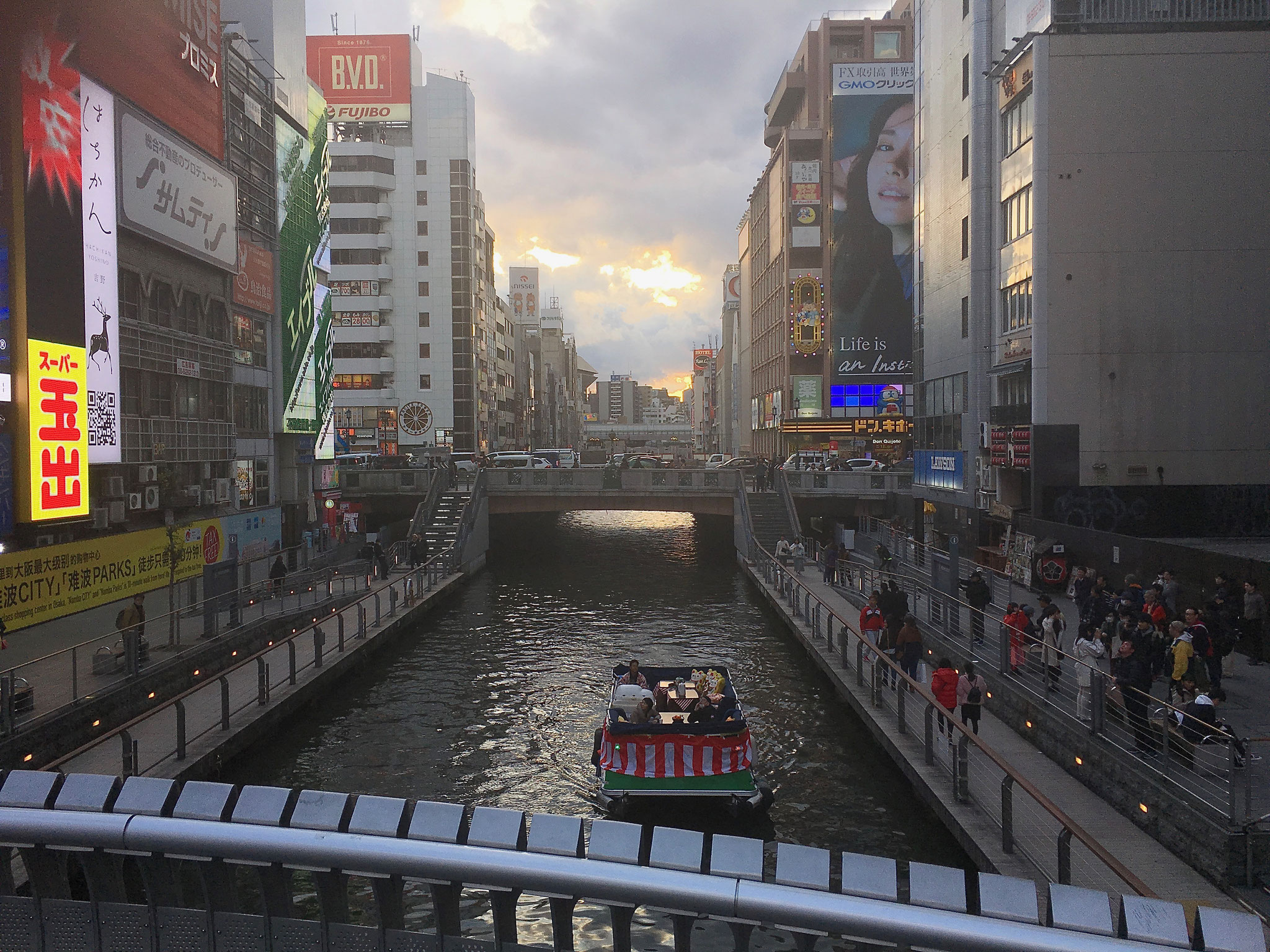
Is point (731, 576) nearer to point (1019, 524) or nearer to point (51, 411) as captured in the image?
point (1019, 524)

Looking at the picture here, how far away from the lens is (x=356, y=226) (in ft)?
299

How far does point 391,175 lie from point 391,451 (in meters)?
27.6

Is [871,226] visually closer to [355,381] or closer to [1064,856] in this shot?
[355,381]

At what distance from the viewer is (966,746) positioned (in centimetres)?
1413

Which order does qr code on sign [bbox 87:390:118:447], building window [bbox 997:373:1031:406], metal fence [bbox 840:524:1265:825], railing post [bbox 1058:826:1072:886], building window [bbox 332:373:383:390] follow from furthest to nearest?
building window [bbox 332:373:383:390] → building window [bbox 997:373:1031:406] → qr code on sign [bbox 87:390:118:447] → metal fence [bbox 840:524:1265:825] → railing post [bbox 1058:826:1072:886]

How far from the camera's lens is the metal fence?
438 inches

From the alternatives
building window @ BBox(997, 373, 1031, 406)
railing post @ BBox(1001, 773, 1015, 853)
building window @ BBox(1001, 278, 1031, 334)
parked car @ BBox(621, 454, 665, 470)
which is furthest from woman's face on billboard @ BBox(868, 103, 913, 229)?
railing post @ BBox(1001, 773, 1015, 853)

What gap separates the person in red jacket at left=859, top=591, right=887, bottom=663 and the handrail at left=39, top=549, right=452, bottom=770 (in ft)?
45.9

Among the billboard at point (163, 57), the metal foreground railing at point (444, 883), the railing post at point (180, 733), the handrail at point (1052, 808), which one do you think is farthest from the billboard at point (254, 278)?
the metal foreground railing at point (444, 883)

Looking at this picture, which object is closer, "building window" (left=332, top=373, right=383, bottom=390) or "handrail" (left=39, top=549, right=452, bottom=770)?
"handrail" (left=39, top=549, right=452, bottom=770)

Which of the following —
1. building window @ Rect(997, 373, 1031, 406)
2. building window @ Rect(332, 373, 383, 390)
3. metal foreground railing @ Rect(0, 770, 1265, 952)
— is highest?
building window @ Rect(332, 373, 383, 390)

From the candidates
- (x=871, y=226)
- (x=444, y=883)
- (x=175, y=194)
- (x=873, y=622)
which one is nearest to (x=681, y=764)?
(x=873, y=622)

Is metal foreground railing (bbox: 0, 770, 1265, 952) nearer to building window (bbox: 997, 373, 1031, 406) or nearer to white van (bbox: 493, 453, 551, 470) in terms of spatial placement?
building window (bbox: 997, 373, 1031, 406)

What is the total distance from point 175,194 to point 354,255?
61.4 metres
